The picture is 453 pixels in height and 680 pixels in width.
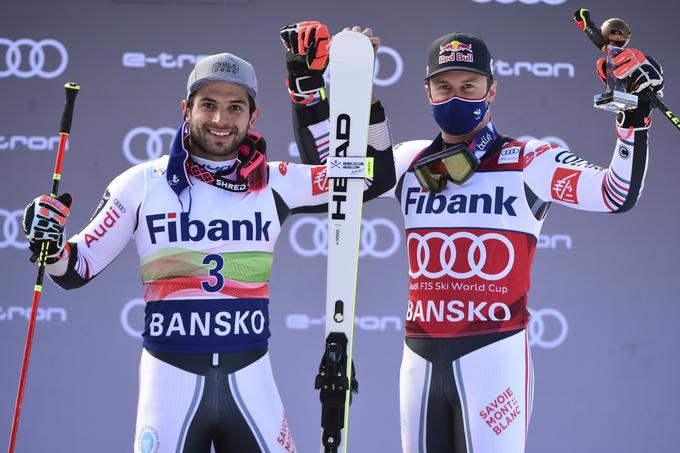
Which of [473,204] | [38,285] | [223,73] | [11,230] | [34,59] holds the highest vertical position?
[34,59]

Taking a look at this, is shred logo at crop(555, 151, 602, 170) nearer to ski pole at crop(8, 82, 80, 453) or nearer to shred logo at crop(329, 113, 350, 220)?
shred logo at crop(329, 113, 350, 220)

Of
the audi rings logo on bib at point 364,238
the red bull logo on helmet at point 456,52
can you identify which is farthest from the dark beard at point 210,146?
the audi rings logo on bib at point 364,238

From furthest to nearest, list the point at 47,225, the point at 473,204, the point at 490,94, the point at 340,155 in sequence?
the point at 490,94, the point at 473,204, the point at 340,155, the point at 47,225

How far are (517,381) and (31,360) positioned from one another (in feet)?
10.6

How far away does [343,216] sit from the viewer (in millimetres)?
3189

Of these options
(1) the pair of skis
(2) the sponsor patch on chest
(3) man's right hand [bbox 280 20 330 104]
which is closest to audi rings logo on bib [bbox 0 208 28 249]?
(3) man's right hand [bbox 280 20 330 104]

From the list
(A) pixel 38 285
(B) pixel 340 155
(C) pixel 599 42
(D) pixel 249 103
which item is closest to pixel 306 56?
(D) pixel 249 103

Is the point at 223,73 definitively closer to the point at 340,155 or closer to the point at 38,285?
the point at 340,155

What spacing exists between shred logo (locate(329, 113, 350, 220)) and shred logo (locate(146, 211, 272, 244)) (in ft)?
0.88

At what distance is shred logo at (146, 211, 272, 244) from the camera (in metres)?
3.10

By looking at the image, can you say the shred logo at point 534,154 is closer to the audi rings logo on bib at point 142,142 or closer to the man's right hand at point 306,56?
the man's right hand at point 306,56

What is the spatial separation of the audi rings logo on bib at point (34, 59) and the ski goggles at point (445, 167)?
290cm

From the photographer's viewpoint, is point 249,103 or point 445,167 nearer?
point 249,103

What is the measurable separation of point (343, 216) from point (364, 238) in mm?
2266
